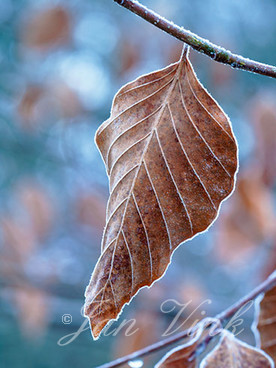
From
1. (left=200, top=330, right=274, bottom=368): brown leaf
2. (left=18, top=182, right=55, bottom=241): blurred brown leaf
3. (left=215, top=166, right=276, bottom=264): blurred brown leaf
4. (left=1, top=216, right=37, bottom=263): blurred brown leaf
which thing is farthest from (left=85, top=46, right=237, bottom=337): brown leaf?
(left=18, top=182, right=55, bottom=241): blurred brown leaf

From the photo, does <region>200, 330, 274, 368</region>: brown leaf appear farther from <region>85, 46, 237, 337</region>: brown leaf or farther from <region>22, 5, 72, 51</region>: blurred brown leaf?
<region>22, 5, 72, 51</region>: blurred brown leaf

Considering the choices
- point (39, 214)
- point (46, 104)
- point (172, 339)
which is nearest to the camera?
point (172, 339)

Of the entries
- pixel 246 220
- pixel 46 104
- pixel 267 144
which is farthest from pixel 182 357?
pixel 46 104

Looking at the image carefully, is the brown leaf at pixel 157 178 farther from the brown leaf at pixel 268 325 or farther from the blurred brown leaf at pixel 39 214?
the blurred brown leaf at pixel 39 214

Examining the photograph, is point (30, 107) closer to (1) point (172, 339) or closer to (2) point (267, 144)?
(2) point (267, 144)

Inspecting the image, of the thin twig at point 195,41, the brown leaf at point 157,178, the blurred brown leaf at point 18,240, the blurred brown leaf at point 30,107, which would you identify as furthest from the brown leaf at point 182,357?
→ the blurred brown leaf at point 30,107

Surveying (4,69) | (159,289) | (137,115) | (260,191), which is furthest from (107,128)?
(4,69)
